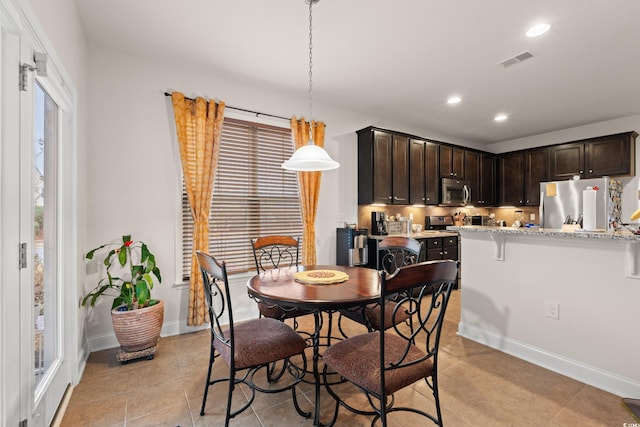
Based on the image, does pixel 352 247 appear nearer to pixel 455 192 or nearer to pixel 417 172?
pixel 417 172

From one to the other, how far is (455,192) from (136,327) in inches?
206

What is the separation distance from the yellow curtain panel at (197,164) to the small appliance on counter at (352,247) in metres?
1.80

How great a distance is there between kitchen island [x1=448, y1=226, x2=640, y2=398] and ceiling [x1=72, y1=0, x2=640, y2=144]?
1.73 m

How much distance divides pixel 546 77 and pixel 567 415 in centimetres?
335

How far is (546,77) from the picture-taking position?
330cm

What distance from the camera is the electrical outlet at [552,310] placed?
2344 mm

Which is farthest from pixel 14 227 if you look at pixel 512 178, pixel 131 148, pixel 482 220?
pixel 512 178

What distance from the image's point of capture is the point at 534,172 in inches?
222

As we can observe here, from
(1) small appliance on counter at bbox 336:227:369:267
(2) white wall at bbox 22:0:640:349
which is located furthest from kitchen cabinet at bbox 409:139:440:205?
(2) white wall at bbox 22:0:640:349

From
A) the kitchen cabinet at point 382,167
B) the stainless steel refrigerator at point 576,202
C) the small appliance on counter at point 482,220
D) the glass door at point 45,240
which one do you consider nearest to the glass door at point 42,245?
the glass door at point 45,240

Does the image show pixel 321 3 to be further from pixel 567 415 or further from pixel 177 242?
pixel 567 415

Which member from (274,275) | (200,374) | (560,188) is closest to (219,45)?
(274,275)

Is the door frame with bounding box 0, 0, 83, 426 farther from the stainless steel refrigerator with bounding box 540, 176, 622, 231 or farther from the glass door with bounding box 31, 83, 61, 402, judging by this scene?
the stainless steel refrigerator with bounding box 540, 176, 622, 231

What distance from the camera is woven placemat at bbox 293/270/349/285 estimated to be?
1.93 meters
